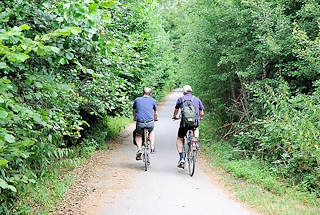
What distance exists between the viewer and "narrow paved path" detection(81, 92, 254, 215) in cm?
514

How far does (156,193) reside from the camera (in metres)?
5.96

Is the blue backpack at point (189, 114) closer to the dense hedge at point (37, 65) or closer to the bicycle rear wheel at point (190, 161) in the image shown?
the bicycle rear wheel at point (190, 161)

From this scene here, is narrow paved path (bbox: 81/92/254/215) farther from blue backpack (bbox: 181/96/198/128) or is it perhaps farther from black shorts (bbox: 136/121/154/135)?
blue backpack (bbox: 181/96/198/128)

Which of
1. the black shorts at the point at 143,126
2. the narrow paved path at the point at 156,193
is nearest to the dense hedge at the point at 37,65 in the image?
the narrow paved path at the point at 156,193

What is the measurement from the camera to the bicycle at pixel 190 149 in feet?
23.3

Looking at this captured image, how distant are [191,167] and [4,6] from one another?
18.8 ft

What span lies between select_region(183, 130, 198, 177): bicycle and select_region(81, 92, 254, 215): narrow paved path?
262 millimetres

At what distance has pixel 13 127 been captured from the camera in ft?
9.81

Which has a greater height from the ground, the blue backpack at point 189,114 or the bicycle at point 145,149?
the blue backpack at point 189,114

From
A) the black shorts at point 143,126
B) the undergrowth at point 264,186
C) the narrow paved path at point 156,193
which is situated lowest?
the narrow paved path at point 156,193

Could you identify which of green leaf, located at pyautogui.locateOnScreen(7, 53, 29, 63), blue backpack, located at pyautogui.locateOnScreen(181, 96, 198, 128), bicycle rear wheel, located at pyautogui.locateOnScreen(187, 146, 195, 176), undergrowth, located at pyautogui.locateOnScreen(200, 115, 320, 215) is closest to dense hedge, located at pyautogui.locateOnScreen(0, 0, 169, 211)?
green leaf, located at pyautogui.locateOnScreen(7, 53, 29, 63)

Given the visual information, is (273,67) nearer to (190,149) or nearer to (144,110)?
(190,149)

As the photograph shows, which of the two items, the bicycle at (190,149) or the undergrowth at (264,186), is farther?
the bicycle at (190,149)

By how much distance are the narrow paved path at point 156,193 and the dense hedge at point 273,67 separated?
199 centimetres
